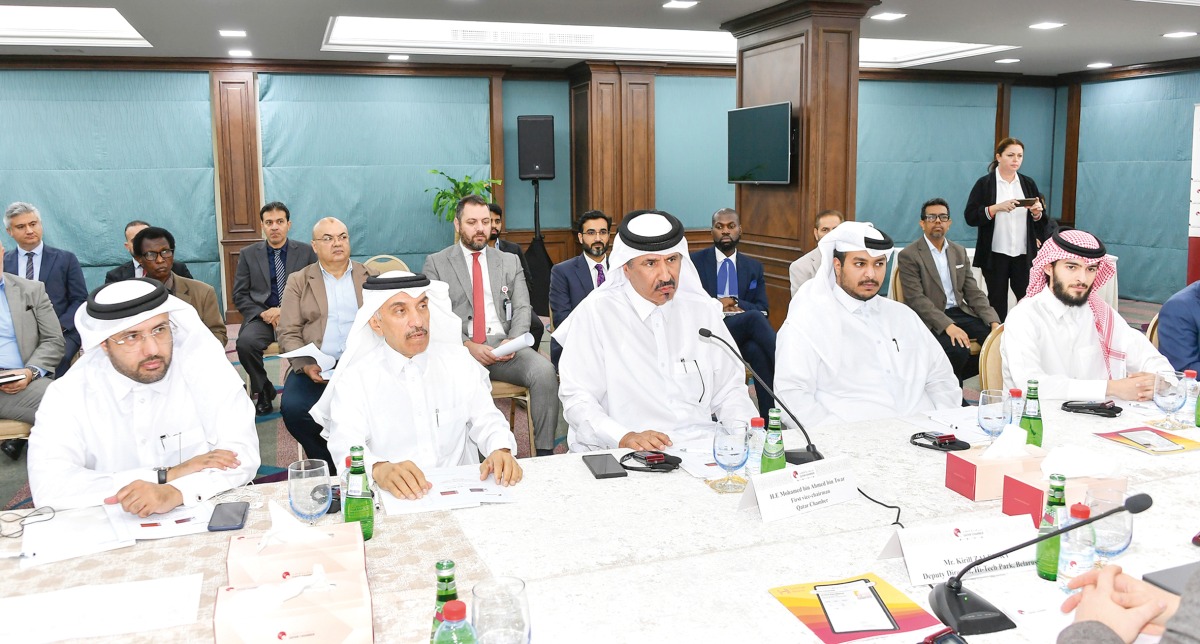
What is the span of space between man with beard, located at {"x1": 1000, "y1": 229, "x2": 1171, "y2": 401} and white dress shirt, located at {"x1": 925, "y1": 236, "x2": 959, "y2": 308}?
2.22 metres

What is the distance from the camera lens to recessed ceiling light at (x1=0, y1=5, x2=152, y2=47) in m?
7.81

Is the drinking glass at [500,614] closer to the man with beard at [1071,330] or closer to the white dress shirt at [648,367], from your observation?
the white dress shirt at [648,367]

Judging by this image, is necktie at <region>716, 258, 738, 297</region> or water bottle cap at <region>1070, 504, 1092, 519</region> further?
necktie at <region>716, 258, 738, 297</region>

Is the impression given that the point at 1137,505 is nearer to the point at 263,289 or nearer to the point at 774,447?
the point at 774,447

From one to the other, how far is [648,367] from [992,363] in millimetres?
1401

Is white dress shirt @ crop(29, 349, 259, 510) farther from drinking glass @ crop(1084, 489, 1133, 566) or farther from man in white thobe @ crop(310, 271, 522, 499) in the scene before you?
drinking glass @ crop(1084, 489, 1133, 566)

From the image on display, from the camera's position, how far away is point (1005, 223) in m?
7.13

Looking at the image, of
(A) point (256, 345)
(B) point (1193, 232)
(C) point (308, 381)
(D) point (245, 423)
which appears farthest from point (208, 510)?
(B) point (1193, 232)

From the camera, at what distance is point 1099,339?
3578 mm

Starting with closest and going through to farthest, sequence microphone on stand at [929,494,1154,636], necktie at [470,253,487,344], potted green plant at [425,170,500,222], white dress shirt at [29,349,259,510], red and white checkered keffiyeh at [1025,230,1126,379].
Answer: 1. microphone on stand at [929,494,1154,636]
2. white dress shirt at [29,349,259,510]
3. red and white checkered keffiyeh at [1025,230,1126,379]
4. necktie at [470,253,487,344]
5. potted green plant at [425,170,500,222]

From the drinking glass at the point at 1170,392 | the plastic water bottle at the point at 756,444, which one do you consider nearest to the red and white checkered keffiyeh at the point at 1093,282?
the drinking glass at the point at 1170,392

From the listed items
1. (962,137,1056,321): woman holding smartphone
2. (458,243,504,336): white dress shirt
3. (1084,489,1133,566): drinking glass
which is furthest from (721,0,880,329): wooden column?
(1084,489,1133,566): drinking glass

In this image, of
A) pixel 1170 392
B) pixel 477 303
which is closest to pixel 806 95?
pixel 477 303

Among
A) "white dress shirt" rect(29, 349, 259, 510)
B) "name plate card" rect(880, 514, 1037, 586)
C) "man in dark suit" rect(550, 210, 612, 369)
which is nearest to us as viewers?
"name plate card" rect(880, 514, 1037, 586)
